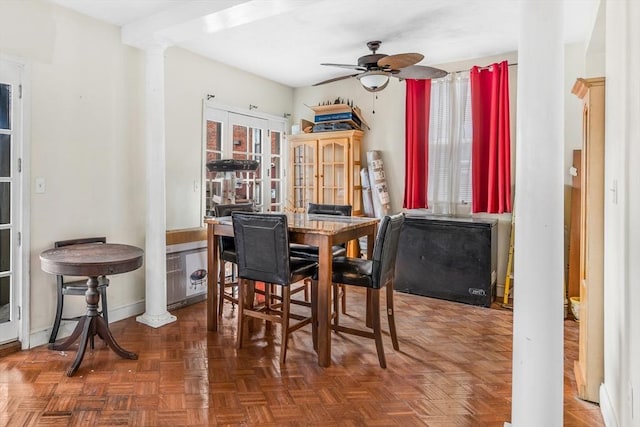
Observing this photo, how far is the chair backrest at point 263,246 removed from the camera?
2668 mm

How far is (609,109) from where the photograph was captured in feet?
6.75

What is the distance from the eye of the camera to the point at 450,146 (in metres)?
4.62

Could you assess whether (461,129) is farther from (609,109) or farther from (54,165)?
(54,165)

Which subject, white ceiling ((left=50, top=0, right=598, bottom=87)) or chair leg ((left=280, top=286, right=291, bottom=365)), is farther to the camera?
white ceiling ((left=50, top=0, right=598, bottom=87))

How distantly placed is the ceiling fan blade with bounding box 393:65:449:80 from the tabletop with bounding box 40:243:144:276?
101 inches

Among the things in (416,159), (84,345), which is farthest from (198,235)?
(416,159)

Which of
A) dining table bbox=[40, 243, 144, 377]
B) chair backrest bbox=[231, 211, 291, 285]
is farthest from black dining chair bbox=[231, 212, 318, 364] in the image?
dining table bbox=[40, 243, 144, 377]

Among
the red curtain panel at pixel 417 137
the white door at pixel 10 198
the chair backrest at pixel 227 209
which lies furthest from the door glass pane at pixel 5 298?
the red curtain panel at pixel 417 137

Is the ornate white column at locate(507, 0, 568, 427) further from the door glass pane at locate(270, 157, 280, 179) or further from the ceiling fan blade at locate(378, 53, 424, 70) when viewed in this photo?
the door glass pane at locate(270, 157, 280, 179)

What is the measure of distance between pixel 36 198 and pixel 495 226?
165 inches

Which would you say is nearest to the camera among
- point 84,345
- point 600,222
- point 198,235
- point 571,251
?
point 600,222

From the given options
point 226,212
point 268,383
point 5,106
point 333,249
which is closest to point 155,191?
point 226,212

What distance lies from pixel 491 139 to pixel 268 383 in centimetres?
336

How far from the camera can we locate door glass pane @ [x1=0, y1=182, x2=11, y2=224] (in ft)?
9.41
